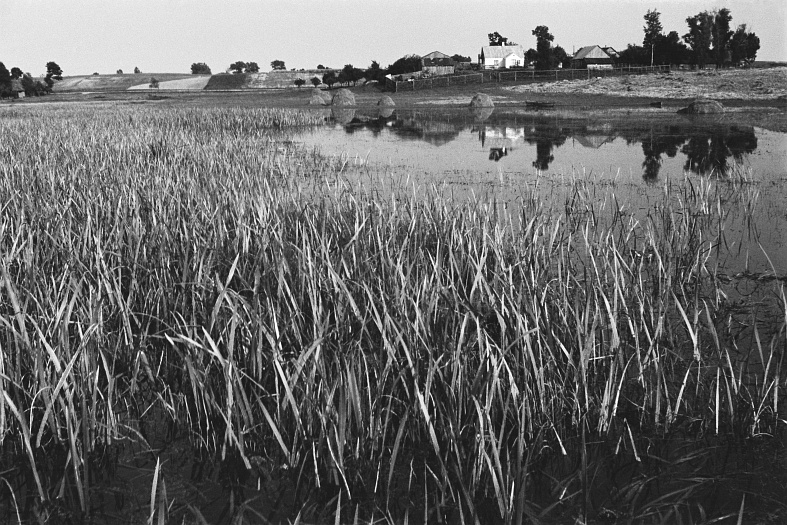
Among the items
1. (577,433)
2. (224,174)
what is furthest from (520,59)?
(577,433)

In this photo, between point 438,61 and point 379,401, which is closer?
point 379,401

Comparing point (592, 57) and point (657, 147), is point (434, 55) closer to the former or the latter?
point (592, 57)

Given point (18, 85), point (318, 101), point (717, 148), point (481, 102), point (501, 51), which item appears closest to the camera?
point (717, 148)

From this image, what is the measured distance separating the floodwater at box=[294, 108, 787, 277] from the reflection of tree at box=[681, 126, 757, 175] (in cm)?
2

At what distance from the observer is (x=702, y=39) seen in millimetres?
61594

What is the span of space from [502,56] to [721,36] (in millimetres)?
38899

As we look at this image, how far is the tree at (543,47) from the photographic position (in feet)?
219

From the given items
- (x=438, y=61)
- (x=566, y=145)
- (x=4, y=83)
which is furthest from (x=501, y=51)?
(x=566, y=145)

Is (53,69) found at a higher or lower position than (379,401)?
higher

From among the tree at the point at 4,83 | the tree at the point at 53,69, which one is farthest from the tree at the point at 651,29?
the tree at the point at 53,69

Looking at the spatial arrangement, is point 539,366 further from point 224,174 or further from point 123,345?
point 224,174

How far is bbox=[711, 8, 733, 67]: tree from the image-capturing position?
203 ft

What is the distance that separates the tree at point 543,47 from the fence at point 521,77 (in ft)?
18.8

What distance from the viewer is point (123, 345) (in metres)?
4.09
